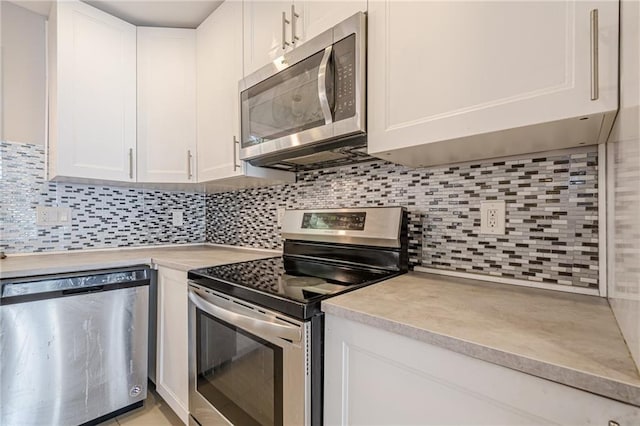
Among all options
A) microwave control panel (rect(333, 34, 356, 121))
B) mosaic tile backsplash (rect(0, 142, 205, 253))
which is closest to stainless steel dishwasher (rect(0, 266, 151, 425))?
mosaic tile backsplash (rect(0, 142, 205, 253))

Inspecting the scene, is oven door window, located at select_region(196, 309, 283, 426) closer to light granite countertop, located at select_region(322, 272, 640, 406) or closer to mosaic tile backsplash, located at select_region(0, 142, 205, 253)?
light granite countertop, located at select_region(322, 272, 640, 406)

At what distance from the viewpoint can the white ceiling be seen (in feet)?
5.74

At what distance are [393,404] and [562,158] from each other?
917 mm

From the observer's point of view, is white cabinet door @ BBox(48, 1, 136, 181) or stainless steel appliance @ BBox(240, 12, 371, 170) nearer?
stainless steel appliance @ BBox(240, 12, 371, 170)

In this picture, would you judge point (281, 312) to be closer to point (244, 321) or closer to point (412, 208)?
point (244, 321)

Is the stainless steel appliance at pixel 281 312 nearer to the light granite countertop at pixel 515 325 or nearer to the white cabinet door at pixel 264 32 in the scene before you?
the light granite countertop at pixel 515 325

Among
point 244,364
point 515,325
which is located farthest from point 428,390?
point 244,364

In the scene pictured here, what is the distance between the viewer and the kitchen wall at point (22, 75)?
179 centimetres

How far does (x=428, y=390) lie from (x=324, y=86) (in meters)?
1.01

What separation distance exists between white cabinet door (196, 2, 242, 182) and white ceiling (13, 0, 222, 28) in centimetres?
6

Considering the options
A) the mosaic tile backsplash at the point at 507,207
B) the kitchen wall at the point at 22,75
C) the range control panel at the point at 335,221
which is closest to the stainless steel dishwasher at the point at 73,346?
the range control panel at the point at 335,221

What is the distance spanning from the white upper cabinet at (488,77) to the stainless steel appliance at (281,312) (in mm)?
416

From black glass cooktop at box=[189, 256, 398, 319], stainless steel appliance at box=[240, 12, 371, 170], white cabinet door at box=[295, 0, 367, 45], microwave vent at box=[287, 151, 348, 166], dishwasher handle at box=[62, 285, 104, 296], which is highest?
white cabinet door at box=[295, 0, 367, 45]

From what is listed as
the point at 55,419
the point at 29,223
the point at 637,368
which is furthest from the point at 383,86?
the point at 29,223
